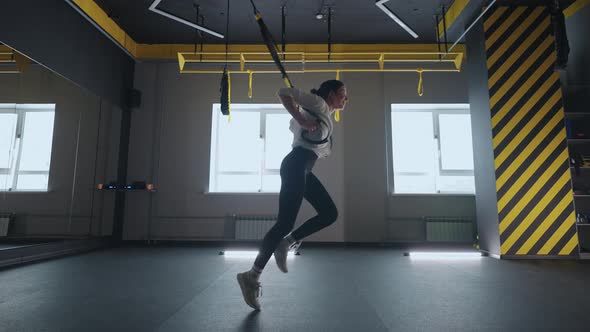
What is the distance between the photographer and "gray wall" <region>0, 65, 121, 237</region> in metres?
3.35

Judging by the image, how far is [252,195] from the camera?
512 centimetres

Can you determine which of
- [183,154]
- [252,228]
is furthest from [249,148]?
[252,228]

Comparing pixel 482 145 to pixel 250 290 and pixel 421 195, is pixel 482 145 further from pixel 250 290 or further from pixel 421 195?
pixel 250 290

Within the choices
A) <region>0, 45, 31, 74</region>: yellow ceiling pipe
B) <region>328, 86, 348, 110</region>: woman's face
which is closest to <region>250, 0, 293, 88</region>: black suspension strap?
<region>328, 86, 348, 110</region>: woman's face

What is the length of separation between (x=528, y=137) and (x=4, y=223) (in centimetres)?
569

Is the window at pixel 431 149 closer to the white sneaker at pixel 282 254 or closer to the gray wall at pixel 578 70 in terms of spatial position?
the gray wall at pixel 578 70

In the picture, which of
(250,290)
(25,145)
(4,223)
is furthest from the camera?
(25,145)

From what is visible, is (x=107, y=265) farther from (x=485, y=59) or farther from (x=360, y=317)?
(x=485, y=59)

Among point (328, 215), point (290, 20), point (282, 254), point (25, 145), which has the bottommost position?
point (282, 254)

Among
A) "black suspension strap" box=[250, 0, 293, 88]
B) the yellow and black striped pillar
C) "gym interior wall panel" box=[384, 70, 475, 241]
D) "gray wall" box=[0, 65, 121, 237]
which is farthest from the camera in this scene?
"gym interior wall panel" box=[384, 70, 475, 241]

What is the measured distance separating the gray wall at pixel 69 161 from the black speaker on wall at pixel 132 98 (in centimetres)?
26

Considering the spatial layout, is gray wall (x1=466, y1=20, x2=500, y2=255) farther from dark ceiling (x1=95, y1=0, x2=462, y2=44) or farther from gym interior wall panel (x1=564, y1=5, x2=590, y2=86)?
gym interior wall panel (x1=564, y1=5, x2=590, y2=86)

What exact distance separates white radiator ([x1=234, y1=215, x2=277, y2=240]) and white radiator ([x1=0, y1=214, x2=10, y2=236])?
2.67 meters

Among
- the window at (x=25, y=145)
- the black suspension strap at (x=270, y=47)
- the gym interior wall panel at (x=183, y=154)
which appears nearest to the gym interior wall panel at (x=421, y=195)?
the gym interior wall panel at (x=183, y=154)
